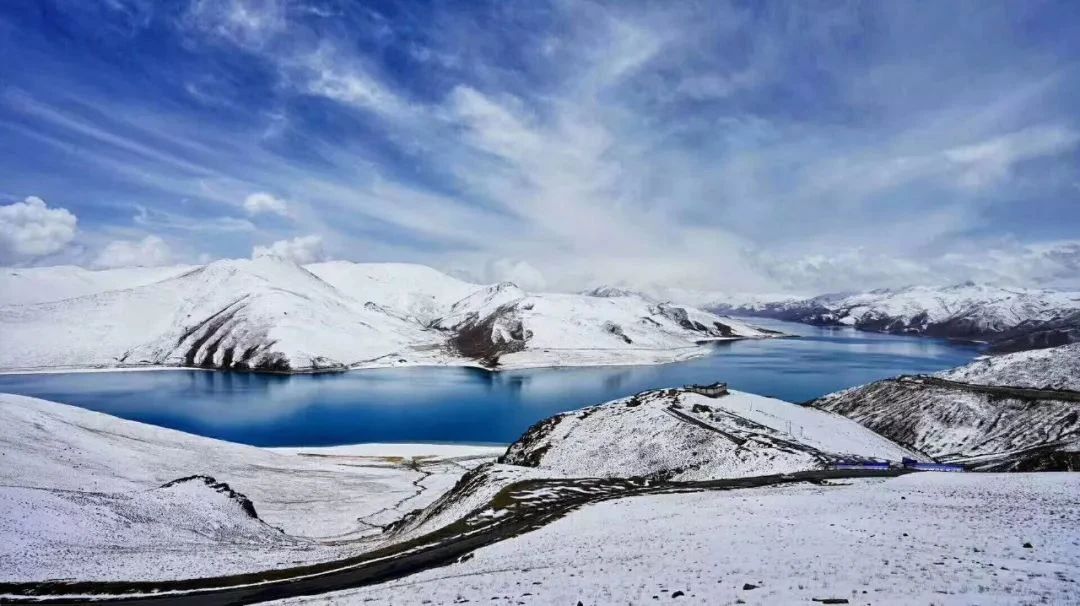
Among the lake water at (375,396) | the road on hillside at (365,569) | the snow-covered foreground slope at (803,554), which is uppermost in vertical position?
the snow-covered foreground slope at (803,554)

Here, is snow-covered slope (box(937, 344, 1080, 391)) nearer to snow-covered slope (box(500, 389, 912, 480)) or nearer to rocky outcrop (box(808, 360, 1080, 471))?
rocky outcrop (box(808, 360, 1080, 471))

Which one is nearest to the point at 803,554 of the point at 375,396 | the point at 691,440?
the point at 691,440

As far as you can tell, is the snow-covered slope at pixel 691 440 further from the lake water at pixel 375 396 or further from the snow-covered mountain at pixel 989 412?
the lake water at pixel 375 396

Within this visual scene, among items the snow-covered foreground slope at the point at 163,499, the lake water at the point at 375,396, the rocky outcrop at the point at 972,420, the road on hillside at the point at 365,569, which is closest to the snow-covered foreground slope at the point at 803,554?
the road on hillside at the point at 365,569

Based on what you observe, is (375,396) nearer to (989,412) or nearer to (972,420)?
(972,420)

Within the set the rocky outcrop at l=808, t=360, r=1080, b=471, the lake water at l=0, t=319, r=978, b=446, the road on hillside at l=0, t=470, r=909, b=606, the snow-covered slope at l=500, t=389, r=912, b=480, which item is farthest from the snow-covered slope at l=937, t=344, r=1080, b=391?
the road on hillside at l=0, t=470, r=909, b=606

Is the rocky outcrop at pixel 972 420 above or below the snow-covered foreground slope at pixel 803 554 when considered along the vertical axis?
below

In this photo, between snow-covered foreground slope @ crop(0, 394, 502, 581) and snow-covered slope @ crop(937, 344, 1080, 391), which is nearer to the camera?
snow-covered foreground slope @ crop(0, 394, 502, 581)

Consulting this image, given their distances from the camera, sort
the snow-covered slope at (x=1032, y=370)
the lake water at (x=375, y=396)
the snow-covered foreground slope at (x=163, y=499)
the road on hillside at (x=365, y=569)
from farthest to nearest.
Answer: the lake water at (x=375, y=396)
the snow-covered slope at (x=1032, y=370)
the snow-covered foreground slope at (x=163, y=499)
the road on hillside at (x=365, y=569)
